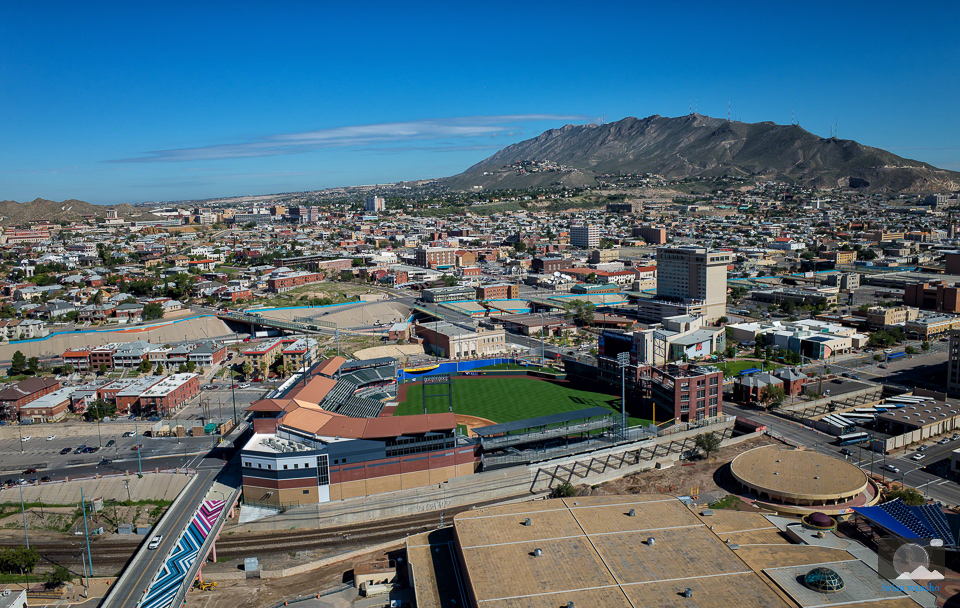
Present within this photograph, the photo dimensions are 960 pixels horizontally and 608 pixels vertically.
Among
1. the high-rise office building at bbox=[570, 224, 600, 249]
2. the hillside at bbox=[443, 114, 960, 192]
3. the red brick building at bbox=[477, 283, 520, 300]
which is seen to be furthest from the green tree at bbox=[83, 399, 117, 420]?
the hillside at bbox=[443, 114, 960, 192]

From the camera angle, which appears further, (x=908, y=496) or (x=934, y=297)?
(x=934, y=297)

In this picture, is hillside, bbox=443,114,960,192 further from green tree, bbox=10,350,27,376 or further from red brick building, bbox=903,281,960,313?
green tree, bbox=10,350,27,376

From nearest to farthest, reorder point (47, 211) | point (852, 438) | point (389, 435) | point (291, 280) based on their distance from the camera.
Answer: point (389, 435) → point (852, 438) → point (291, 280) → point (47, 211)

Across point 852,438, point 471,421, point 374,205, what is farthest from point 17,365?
point 374,205

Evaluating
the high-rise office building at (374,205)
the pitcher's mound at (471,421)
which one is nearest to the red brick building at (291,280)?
the pitcher's mound at (471,421)

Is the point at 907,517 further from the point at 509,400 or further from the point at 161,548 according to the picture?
the point at 161,548

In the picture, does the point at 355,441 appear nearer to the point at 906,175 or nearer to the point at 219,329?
the point at 219,329

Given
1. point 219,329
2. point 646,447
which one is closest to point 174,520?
point 646,447
